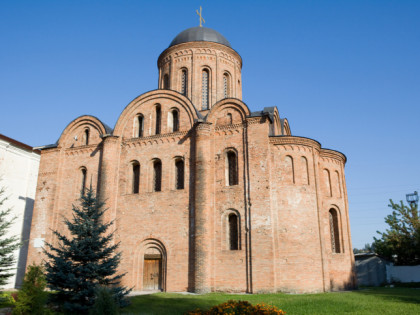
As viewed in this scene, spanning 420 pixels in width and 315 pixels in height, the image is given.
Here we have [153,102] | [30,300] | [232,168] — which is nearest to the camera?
[30,300]

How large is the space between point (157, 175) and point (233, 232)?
487 centimetres

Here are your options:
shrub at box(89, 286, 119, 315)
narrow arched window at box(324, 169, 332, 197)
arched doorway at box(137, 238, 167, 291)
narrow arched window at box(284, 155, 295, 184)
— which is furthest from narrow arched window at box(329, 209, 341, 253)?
shrub at box(89, 286, 119, 315)

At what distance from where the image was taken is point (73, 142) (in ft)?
68.3

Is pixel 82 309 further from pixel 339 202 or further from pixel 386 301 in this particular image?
pixel 339 202

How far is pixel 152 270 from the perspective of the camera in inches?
669

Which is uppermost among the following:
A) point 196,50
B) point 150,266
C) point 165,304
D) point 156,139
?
point 196,50

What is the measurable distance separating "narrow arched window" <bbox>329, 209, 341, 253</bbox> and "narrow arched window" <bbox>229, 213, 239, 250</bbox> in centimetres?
536

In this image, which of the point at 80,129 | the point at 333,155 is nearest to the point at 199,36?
the point at 80,129

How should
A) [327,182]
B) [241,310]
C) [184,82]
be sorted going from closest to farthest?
1. [241,310]
2. [327,182]
3. [184,82]

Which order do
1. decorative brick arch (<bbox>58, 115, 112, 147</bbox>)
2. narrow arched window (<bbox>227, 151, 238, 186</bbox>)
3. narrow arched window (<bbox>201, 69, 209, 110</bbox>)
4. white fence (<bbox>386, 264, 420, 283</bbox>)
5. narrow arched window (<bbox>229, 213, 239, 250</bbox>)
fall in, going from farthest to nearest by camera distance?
white fence (<bbox>386, 264, 420, 283</bbox>) → narrow arched window (<bbox>201, 69, 209, 110</bbox>) → decorative brick arch (<bbox>58, 115, 112, 147</bbox>) → narrow arched window (<bbox>227, 151, 238, 186</bbox>) → narrow arched window (<bbox>229, 213, 239, 250</bbox>)

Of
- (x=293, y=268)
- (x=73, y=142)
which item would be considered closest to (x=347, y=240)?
(x=293, y=268)

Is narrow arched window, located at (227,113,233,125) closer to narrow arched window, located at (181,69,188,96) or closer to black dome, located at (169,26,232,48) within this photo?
narrow arched window, located at (181,69,188,96)

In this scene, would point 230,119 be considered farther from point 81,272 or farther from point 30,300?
point 30,300

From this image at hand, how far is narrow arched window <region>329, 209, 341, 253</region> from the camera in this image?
1841 cm
